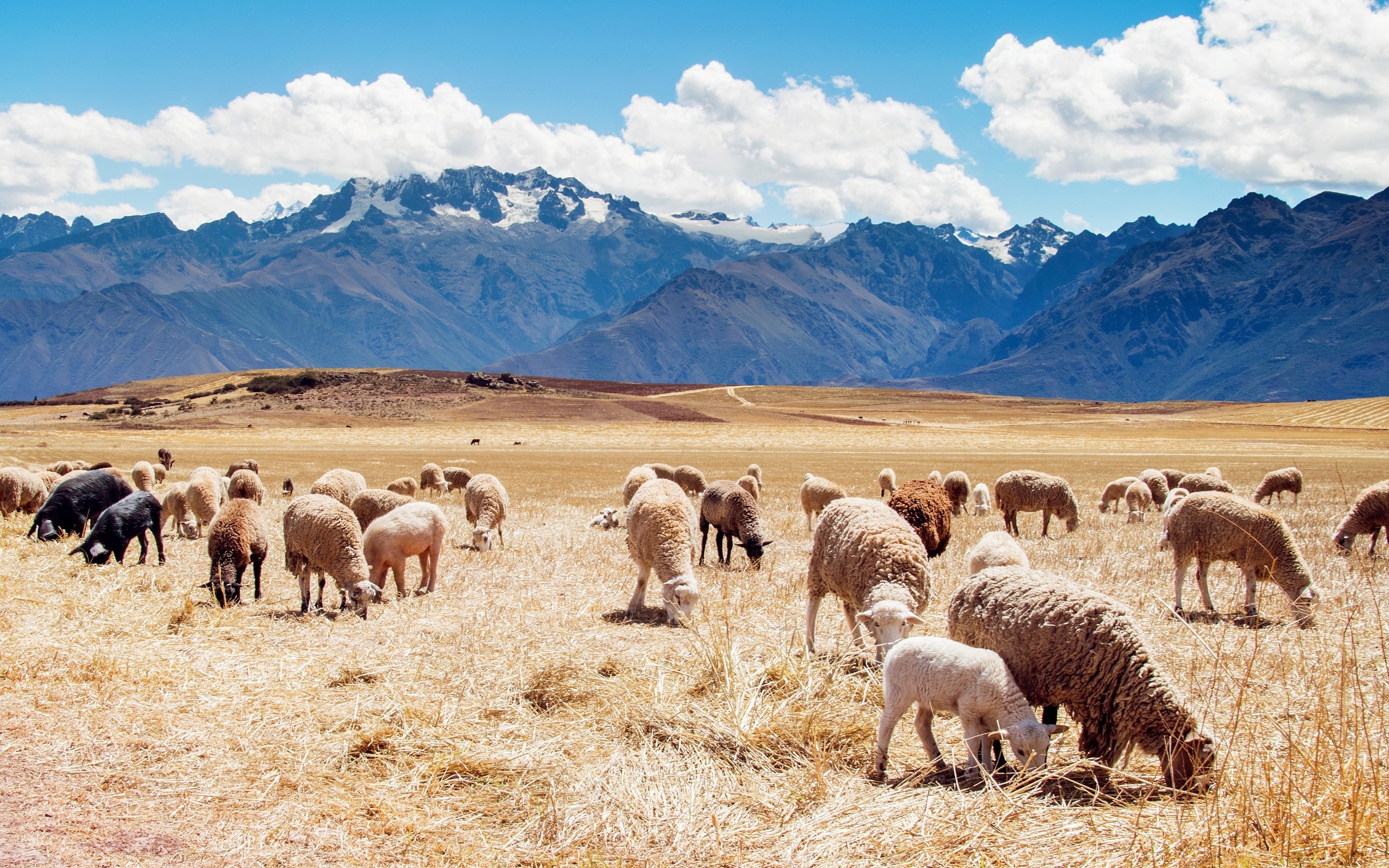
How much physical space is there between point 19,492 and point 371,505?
1013cm

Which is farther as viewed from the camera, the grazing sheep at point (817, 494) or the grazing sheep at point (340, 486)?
the grazing sheep at point (817, 494)

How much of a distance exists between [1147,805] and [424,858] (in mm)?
4624

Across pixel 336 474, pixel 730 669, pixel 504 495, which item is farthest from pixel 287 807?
pixel 336 474

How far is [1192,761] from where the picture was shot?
5.38 m

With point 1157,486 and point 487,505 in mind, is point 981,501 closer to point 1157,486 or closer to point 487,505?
point 1157,486

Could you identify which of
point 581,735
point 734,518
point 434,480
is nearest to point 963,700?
point 581,735

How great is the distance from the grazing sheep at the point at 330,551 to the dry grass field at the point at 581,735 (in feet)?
1.45

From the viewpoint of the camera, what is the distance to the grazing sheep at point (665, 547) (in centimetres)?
1050

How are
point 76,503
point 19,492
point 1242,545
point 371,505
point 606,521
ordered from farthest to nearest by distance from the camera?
1. point 606,521
2. point 19,492
3. point 76,503
4. point 371,505
5. point 1242,545

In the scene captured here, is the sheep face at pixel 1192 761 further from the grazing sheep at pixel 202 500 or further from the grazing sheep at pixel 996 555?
the grazing sheep at pixel 202 500

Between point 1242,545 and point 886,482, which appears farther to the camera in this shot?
point 886,482

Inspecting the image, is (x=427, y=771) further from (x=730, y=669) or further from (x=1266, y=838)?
(x=1266, y=838)

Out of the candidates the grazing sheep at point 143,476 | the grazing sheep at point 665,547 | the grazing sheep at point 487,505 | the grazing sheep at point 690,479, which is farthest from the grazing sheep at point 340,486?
the grazing sheep at point 690,479

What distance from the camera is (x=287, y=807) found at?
5297mm
